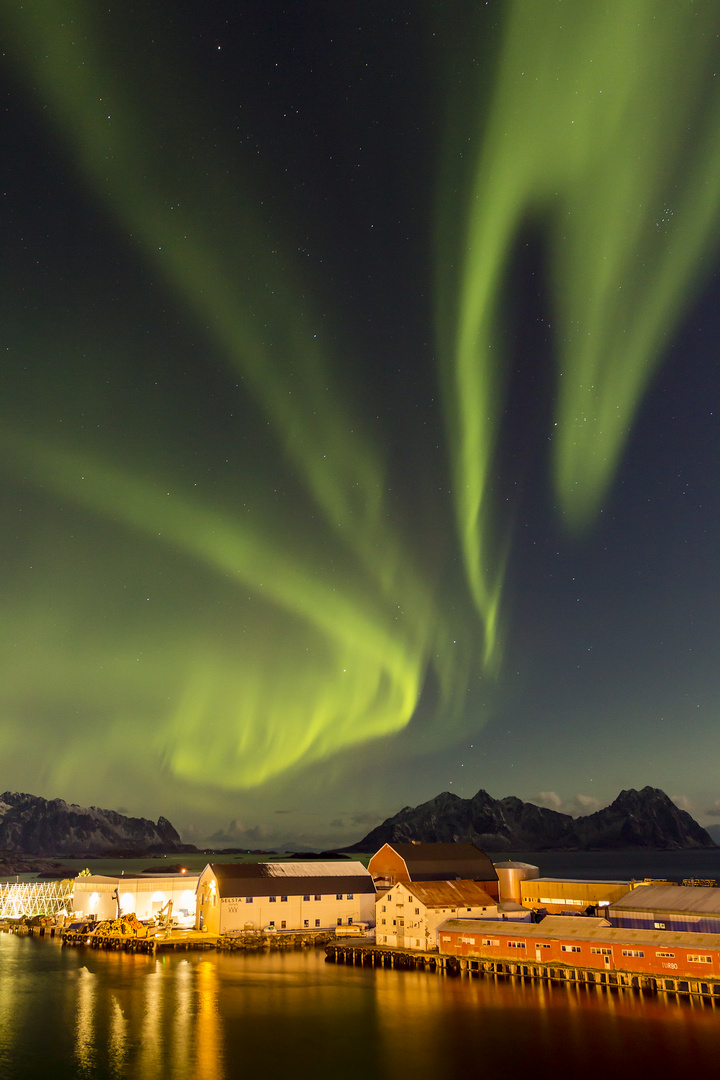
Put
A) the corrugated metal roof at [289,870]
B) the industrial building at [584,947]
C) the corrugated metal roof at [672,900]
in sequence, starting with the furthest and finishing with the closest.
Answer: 1. the corrugated metal roof at [289,870]
2. the corrugated metal roof at [672,900]
3. the industrial building at [584,947]

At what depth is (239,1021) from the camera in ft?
126

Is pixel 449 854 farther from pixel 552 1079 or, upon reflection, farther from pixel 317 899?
pixel 552 1079

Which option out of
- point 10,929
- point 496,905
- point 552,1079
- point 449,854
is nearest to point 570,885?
point 496,905

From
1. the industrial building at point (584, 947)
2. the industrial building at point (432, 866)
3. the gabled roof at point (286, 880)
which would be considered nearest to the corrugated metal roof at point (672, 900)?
the industrial building at point (584, 947)

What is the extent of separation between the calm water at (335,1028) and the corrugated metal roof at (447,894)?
6450mm

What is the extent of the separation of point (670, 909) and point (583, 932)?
520cm

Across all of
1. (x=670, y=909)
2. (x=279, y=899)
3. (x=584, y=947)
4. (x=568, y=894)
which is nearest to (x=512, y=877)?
(x=568, y=894)

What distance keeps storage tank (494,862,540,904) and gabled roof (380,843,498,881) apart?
66cm

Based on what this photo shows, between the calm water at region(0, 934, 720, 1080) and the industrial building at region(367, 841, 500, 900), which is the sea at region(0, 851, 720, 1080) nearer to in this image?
the calm water at region(0, 934, 720, 1080)

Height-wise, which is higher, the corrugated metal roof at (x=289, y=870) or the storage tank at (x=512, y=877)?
the corrugated metal roof at (x=289, y=870)

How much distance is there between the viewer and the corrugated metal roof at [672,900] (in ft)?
148

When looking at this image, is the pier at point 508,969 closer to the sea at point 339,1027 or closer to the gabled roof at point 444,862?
the sea at point 339,1027

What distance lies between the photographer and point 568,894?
6053cm

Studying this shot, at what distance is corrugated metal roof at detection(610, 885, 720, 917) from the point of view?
45.1 m
